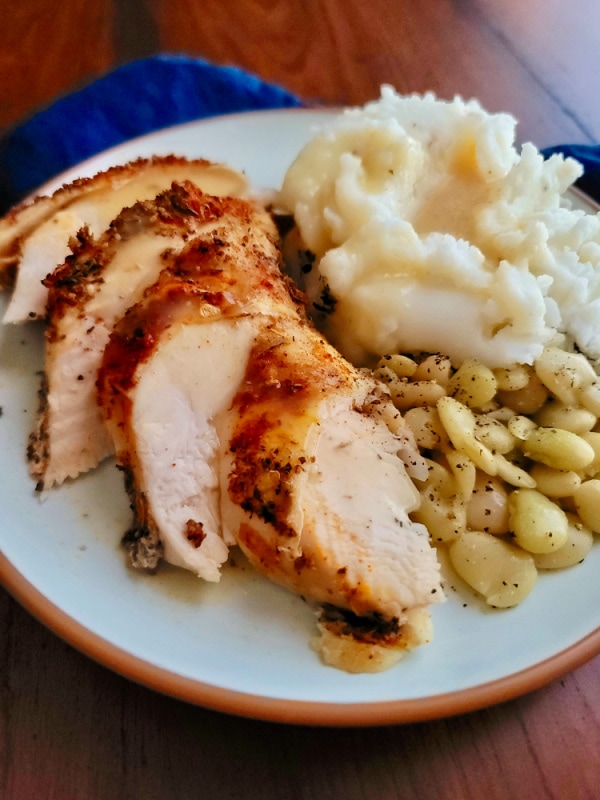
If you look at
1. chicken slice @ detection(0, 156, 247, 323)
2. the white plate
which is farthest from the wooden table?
chicken slice @ detection(0, 156, 247, 323)

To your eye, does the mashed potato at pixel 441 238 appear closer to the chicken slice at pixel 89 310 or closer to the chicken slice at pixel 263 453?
the chicken slice at pixel 263 453

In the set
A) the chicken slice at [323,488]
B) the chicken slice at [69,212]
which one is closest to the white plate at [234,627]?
the chicken slice at [323,488]

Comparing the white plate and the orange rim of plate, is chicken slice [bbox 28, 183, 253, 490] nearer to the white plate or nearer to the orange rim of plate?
the white plate

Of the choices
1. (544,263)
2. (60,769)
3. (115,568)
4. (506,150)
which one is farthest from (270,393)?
(506,150)

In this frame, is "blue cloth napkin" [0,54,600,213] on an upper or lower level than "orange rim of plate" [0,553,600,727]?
lower

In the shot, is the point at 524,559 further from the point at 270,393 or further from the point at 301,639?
the point at 270,393

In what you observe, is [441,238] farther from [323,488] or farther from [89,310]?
[89,310]
